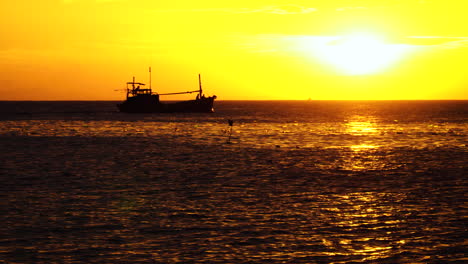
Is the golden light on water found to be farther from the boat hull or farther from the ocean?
the boat hull

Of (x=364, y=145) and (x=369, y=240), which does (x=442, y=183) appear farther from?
(x=364, y=145)

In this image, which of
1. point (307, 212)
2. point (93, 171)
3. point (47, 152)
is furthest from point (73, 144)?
point (307, 212)

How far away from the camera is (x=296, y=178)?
128ft

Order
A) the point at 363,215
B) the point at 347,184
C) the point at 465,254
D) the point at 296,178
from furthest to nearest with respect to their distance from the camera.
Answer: the point at 296,178 → the point at 347,184 → the point at 363,215 → the point at 465,254

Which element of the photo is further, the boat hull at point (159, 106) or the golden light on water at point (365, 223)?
the boat hull at point (159, 106)

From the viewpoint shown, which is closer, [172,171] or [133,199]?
[133,199]

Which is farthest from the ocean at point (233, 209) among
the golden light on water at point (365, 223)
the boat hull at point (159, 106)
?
the boat hull at point (159, 106)

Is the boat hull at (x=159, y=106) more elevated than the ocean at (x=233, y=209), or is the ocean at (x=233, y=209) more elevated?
the boat hull at (x=159, y=106)

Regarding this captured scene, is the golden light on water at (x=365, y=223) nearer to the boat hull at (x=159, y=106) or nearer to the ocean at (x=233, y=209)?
the ocean at (x=233, y=209)

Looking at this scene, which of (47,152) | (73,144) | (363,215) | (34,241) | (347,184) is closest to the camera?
(34,241)

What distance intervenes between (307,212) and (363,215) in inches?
90.4

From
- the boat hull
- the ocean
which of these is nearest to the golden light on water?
the ocean

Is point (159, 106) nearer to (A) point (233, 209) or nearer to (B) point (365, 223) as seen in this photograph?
(A) point (233, 209)

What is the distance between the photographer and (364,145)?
70.1 m
